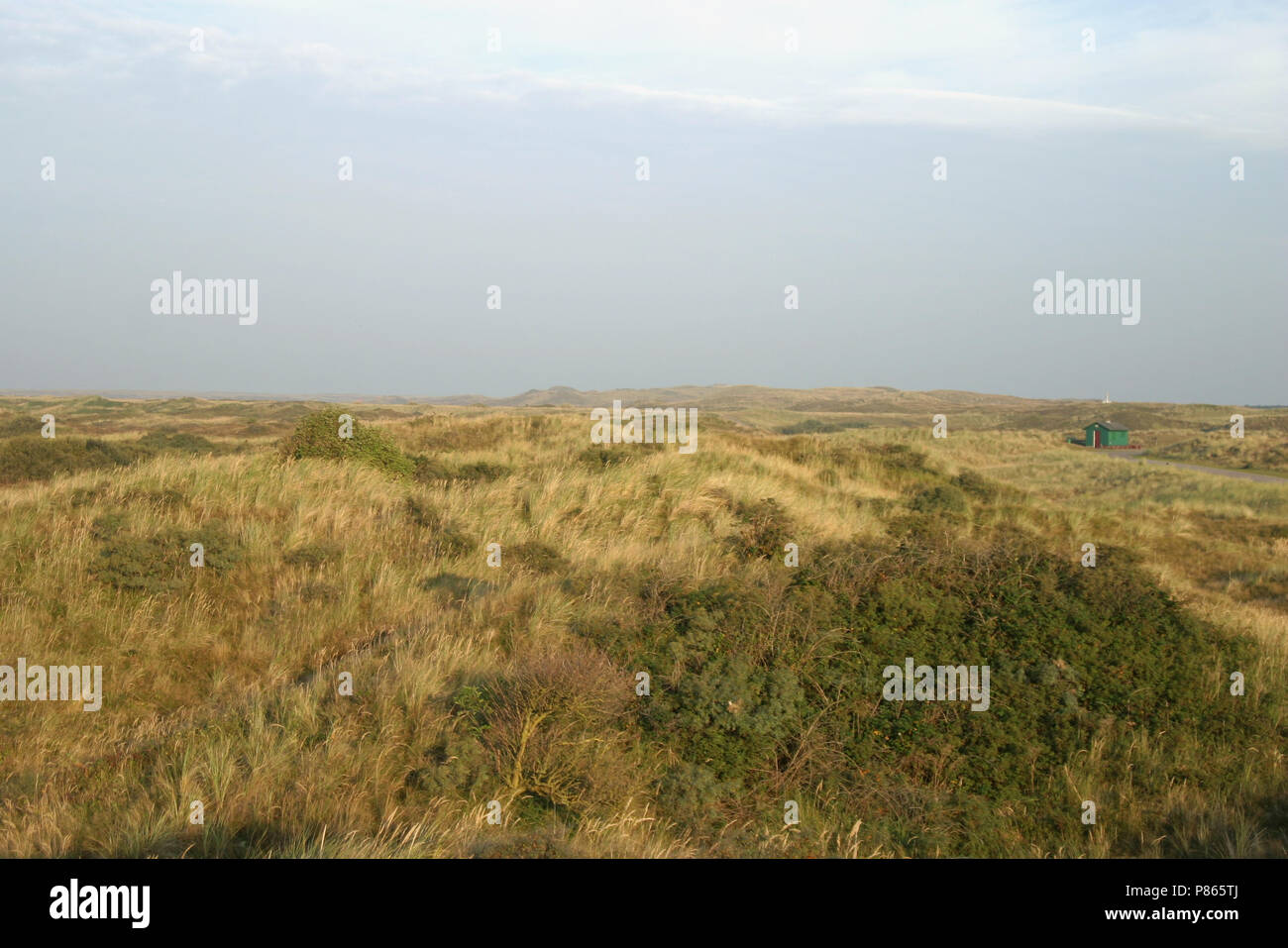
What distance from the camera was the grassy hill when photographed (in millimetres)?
4949

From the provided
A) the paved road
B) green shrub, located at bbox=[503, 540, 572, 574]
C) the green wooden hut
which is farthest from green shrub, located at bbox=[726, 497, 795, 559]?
the green wooden hut

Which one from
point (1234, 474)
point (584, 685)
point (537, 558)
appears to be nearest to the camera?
point (584, 685)

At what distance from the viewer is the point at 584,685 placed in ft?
18.6

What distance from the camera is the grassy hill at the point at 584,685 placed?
4.95 meters

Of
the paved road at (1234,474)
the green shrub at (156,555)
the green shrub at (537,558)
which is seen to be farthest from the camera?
the paved road at (1234,474)

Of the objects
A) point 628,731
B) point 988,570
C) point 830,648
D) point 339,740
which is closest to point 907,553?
point 988,570

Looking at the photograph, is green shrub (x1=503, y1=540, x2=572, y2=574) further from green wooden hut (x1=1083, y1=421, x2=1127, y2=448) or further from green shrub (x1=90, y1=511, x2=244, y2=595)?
green wooden hut (x1=1083, y1=421, x2=1127, y2=448)

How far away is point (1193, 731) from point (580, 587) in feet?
17.5

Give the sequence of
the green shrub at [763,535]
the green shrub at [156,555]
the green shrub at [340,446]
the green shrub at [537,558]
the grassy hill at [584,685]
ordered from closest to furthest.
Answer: the grassy hill at [584,685] → the green shrub at [156,555] → the green shrub at [537,558] → the green shrub at [763,535] → the green shrub at [340,446]

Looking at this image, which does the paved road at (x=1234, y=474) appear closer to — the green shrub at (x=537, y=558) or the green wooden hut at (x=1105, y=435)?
the green wooden hut at (x=1105, y=435)

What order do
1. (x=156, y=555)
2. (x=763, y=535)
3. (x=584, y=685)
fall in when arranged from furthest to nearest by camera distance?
(x=763, y=535) → (x=156, y=555) → (x=584, y=685)

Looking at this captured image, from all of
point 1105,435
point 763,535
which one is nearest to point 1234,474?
point 1105,435

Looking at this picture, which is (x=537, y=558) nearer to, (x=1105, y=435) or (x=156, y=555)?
(x=156, y=555)

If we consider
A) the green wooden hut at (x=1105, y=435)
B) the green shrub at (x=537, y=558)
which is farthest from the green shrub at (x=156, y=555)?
the green wooden hut at (x=1105, y=435)
